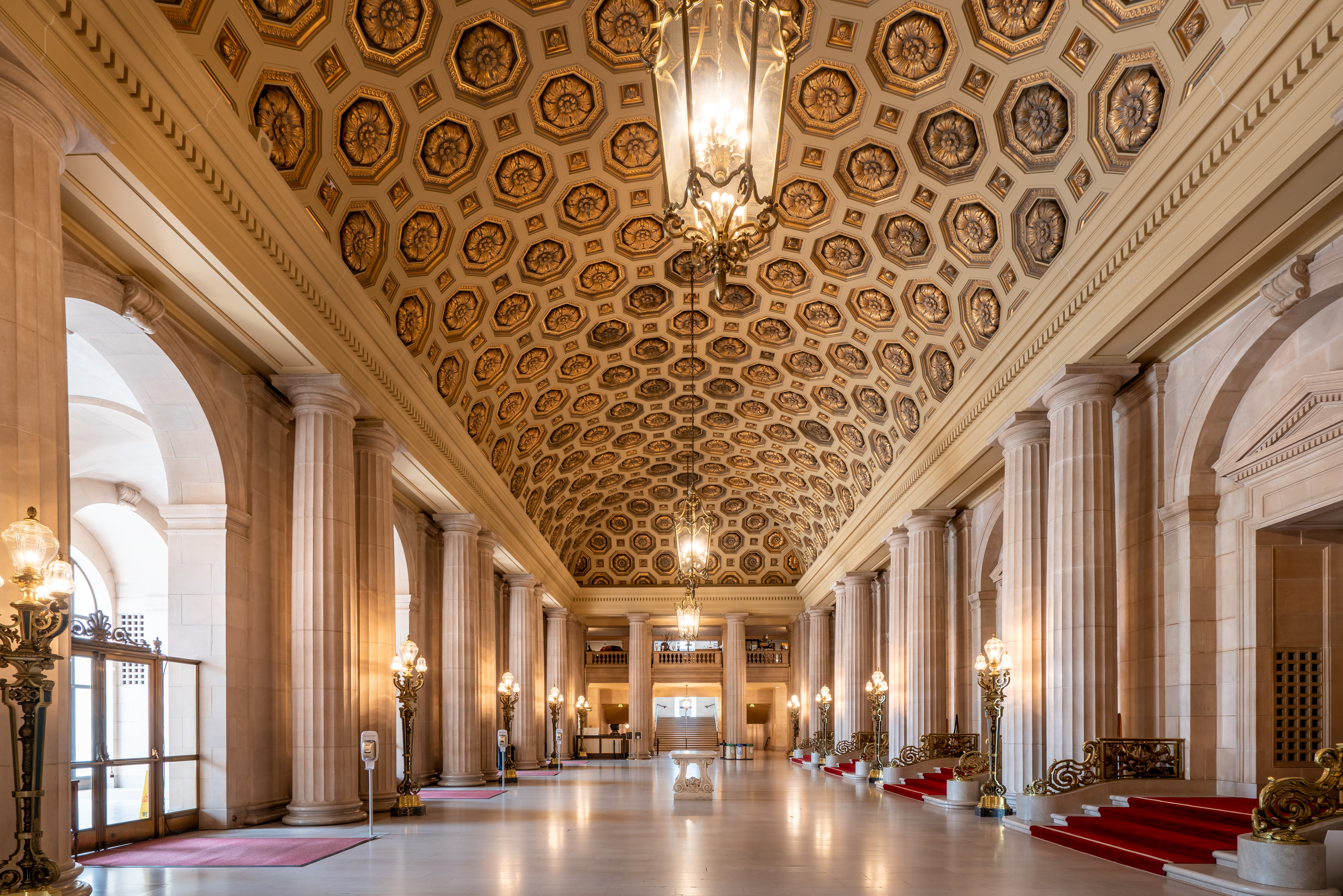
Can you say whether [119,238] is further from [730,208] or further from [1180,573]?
[1180,573]

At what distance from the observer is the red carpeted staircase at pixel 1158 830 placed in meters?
9.19

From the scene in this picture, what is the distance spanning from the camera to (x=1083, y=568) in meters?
12.8

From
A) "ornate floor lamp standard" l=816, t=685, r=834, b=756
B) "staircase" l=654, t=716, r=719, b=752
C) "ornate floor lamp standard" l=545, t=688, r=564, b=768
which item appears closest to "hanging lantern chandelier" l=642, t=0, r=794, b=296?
"ornate floor lamp standard" l=545, t=688, r=564, b=768

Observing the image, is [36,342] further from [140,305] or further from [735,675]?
[735,675]

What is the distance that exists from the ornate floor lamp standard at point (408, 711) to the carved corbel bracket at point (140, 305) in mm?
6015

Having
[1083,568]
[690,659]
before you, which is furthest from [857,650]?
[1083,568]

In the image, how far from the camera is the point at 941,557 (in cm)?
2194

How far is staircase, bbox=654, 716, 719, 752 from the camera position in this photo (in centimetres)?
4728

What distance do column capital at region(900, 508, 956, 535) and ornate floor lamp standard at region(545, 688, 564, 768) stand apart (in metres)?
14.4

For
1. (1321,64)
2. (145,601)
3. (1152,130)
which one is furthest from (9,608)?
(145,601)

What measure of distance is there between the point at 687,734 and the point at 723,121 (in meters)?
45.0

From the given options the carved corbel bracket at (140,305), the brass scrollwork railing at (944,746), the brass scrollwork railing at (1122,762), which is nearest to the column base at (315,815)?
the carved corbel bracket at (140,305)

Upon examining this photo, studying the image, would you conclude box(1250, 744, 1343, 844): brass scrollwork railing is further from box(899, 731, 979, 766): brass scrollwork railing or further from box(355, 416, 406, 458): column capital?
box(899, 731, 979, 766): brass scrollwork railing

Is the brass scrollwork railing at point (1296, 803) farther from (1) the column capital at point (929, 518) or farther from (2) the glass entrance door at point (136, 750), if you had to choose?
(1) the column capital at point (929, 518)
